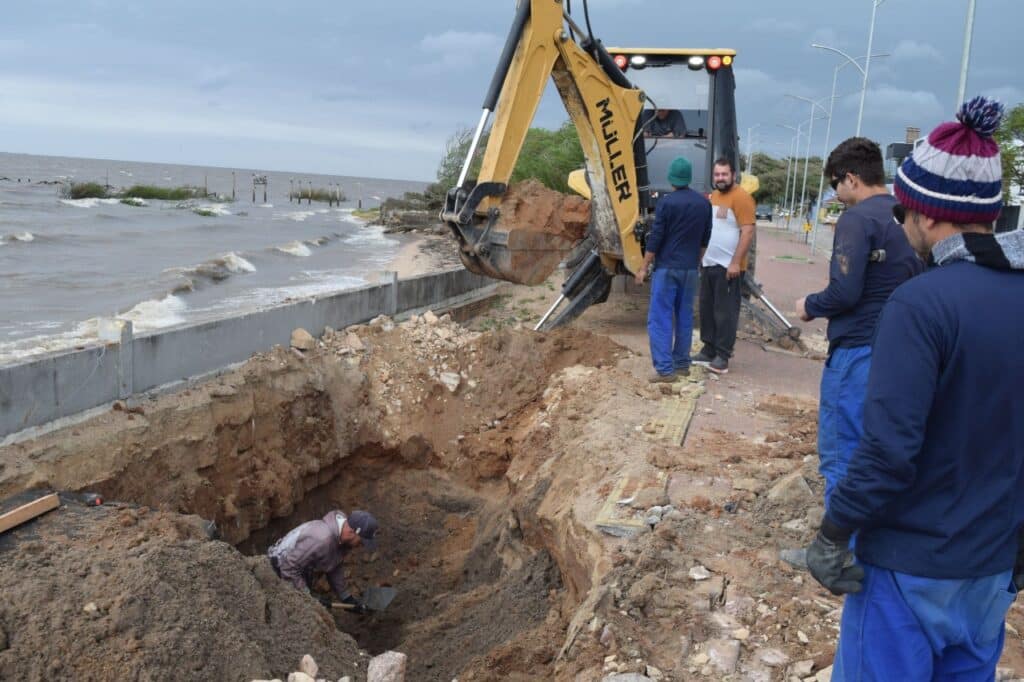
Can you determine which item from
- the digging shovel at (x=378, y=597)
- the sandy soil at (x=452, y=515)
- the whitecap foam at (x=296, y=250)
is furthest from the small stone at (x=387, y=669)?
the whitecap foam at (x=296, y=250)

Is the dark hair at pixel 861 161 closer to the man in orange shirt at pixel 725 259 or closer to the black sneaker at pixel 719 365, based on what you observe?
the man in orange shirt at pixel 725 259

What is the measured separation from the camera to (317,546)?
243 inches

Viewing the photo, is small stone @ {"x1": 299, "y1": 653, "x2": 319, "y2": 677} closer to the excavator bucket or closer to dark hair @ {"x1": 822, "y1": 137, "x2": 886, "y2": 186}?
dark hair @ {"x1": 822, "y1": 137, "x2": 886, "y2": 186}

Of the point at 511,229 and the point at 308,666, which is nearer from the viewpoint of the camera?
the point at 308,666

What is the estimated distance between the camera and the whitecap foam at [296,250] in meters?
26.8

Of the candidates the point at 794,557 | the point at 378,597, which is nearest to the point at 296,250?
the point at 378,597

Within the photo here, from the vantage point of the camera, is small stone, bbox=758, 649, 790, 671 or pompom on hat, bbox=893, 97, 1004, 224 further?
small stone, bbox=758, 649, 790, 671

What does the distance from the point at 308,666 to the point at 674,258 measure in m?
4.77

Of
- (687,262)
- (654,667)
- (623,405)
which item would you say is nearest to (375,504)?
(623,405)

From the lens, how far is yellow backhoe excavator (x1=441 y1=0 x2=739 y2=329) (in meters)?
8.00

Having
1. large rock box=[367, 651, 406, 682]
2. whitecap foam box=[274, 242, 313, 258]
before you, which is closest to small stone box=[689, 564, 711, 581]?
large rock box=[367, 651, 406, 682]

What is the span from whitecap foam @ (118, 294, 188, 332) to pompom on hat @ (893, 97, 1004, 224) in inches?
494

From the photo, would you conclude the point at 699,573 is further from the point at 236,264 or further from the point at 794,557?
the point at 236,264

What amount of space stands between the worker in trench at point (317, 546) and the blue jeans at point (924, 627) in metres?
Answer: 4.32
